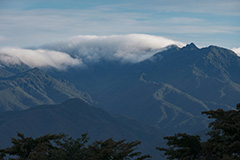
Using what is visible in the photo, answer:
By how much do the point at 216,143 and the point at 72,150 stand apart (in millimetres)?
15771

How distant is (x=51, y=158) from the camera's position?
5175 centimetres

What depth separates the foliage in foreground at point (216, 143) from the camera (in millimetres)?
43688

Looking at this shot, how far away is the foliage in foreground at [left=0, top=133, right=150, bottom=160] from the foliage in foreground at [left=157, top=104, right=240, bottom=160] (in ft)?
11.0

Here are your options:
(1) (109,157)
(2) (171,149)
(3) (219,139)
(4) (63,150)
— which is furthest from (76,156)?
(3) (219,139)

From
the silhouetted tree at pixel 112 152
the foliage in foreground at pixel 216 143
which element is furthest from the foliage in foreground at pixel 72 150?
the foliage in foreground at pixel 216 143

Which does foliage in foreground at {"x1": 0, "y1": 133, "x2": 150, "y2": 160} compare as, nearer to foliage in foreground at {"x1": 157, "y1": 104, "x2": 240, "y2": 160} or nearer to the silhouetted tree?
the silhouetted tree

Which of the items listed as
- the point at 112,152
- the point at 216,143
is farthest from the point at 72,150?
the point at 216,143

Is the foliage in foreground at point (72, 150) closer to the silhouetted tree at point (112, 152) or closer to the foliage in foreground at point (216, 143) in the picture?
the silhouetted tree at point (112, 152)

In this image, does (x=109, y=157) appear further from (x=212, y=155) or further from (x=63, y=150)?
(x=212, y=155)

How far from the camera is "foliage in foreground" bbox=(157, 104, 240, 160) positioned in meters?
43.7

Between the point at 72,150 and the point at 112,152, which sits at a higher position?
the point at 72,150

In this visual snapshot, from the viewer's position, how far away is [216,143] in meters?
45.0

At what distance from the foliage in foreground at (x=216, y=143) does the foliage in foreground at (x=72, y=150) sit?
3365 mm

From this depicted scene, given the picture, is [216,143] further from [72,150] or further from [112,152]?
[72,150]
